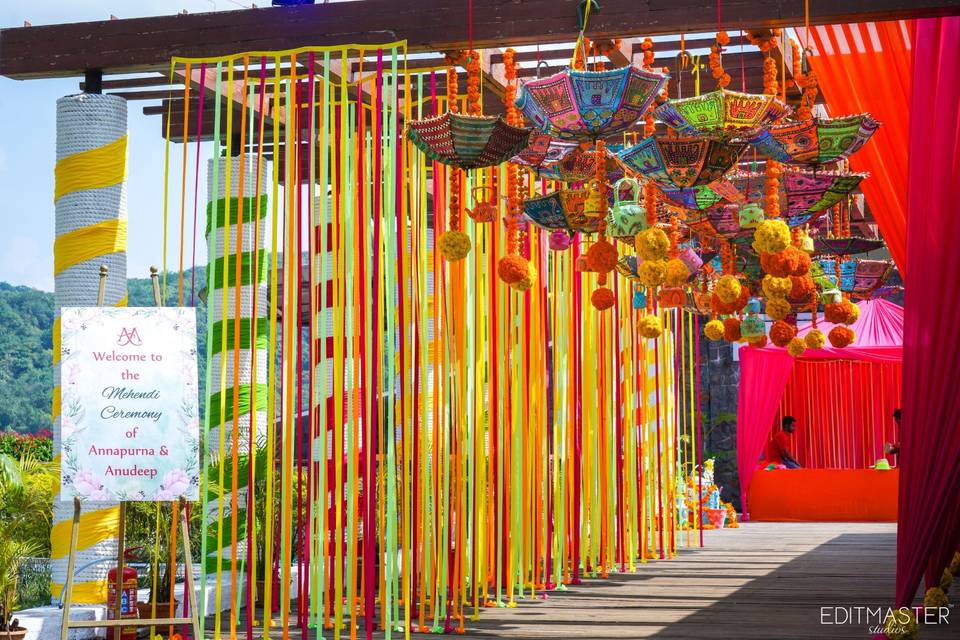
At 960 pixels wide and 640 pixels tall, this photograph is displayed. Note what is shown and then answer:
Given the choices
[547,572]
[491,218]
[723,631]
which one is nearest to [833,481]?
[547,572]

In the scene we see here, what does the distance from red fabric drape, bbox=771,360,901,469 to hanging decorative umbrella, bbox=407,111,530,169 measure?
1075 centimetres

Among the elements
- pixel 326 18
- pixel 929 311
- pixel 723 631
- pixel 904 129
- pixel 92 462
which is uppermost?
pixel 326 18

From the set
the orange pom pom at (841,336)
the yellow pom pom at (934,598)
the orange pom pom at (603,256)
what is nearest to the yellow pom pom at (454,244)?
the orange pom pom at (603,256)

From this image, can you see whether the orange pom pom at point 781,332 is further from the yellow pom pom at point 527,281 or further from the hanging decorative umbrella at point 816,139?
the yellow pom pom at point 527,281

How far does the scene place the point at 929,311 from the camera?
17.1ft

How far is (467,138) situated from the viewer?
456 centimetres

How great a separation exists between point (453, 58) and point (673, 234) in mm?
1244

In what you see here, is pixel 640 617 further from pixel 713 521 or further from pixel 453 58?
pixel 713 521

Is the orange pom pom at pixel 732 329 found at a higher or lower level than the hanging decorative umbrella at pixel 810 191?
lower

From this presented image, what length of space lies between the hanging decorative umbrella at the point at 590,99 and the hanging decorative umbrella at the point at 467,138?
0.45ft

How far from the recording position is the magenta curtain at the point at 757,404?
45.2 feet

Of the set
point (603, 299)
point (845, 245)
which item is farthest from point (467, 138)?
point (845, 245)

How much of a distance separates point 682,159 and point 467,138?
0.85m

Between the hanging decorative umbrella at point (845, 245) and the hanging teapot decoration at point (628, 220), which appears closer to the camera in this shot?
the hanging teapot decoration at point (628, 220)
